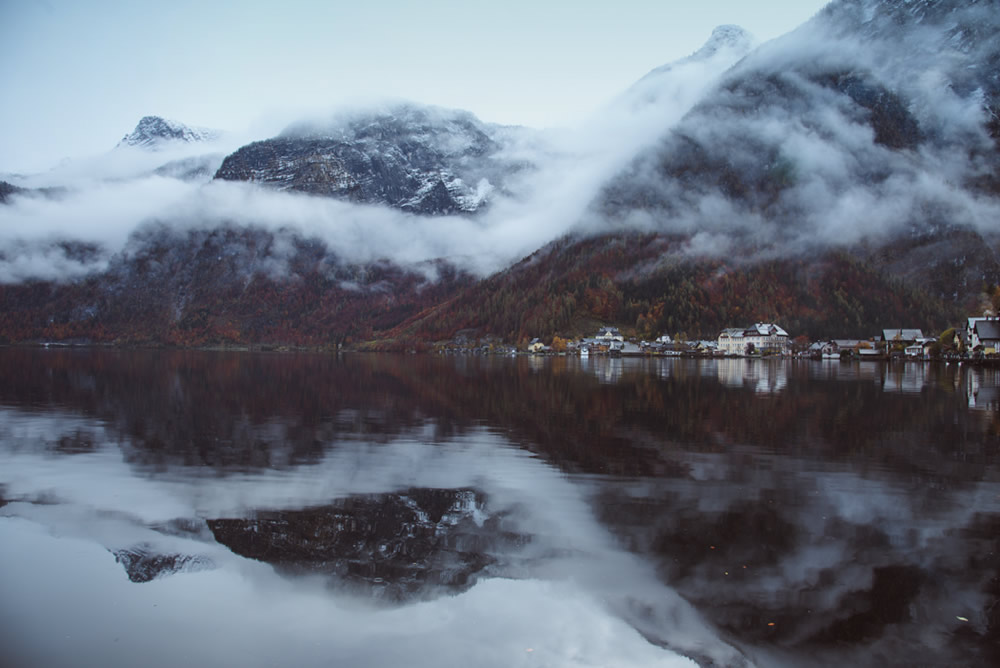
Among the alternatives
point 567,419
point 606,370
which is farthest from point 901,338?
point 567,419

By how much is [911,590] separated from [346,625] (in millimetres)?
7610

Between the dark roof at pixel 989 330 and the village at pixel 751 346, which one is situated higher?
the dark roof at pixel 989 330

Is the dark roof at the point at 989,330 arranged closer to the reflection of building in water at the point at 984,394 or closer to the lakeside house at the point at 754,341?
the reflection of building in water at the point at 984,394

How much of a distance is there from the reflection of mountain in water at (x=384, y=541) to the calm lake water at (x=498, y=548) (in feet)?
0.19

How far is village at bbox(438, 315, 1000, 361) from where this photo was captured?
412 ft

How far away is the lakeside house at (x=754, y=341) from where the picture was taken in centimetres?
16000

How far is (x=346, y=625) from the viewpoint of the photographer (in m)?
8.44

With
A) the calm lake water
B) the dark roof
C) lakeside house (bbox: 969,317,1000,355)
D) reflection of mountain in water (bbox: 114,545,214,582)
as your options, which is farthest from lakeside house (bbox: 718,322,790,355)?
reflection of mountain in water (bbox: 114,545,214,582)

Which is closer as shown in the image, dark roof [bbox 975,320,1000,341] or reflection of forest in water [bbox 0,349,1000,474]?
reflection of forest in water [bbox 0,349,1000,474]

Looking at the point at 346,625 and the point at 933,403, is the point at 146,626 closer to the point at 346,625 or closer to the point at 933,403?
the point at 346,625

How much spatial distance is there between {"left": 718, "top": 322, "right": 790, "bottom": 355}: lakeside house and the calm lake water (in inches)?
5663

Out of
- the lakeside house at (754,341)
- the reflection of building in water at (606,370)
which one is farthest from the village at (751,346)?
the reflection of building in water at (606,370)

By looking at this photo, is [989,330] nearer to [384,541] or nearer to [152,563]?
[384,541]

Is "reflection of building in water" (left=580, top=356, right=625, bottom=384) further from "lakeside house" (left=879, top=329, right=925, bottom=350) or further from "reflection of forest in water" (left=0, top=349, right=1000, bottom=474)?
"lakeside house" (left=879, top=329, right=925, bottom=350)
